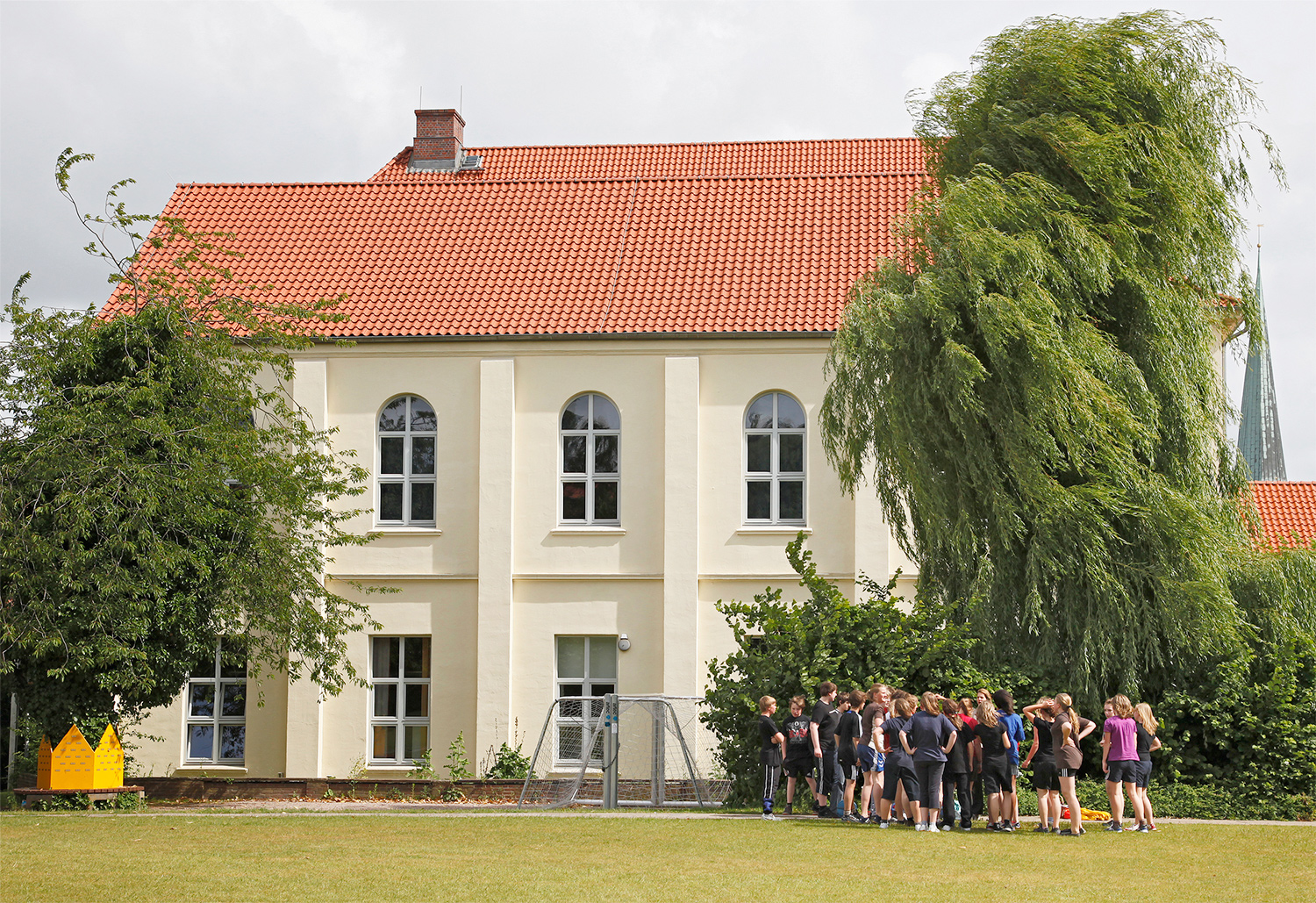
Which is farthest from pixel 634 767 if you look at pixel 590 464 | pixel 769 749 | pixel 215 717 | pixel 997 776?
pixel 215 717

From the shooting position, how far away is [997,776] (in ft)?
54.1

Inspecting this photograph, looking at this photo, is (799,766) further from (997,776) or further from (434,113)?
(434,113)

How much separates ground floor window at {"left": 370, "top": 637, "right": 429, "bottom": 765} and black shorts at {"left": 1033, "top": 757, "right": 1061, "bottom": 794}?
12.0 meters

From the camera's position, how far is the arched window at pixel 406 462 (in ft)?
85.3

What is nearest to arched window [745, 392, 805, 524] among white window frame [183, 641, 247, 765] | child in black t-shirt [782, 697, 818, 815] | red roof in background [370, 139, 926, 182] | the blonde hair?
child in black t-shirt [782, 697, 818, 815]

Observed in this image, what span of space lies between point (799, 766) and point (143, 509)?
930cm

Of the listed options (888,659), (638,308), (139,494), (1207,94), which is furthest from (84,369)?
(1207,94)

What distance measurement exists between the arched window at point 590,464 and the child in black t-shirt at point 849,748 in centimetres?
863

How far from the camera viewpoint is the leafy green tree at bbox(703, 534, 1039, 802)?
19.6 m

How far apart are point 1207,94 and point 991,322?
16.0 ft

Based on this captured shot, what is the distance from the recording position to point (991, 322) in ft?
63.5

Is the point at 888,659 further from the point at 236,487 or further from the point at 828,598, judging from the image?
the point at 236,487

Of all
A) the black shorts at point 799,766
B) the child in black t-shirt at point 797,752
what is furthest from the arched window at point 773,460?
the black shorts at point 799,766

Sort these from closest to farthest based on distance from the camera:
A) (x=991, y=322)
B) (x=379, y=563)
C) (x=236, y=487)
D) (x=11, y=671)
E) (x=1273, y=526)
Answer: (x=991, y=322) < (x=11, y=671) < (x=236, y=487) < (x=379, y=563) < (x=1273, y=526)
